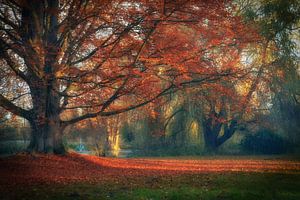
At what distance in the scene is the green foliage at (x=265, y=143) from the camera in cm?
2916

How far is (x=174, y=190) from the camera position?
885 cm

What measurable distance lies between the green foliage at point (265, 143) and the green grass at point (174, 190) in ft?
62.9

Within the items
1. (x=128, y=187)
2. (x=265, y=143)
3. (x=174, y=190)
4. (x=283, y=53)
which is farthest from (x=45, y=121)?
(x=265, y=143)

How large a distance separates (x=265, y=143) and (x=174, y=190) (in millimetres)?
23541

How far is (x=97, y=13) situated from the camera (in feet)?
45.6

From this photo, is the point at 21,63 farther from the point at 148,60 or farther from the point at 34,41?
the point at 148,60

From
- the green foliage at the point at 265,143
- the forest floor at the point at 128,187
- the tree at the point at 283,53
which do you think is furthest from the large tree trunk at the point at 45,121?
the green foliage at the point at 265,143

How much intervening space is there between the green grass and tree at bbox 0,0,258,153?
5.57 m

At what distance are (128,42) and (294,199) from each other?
389 inches

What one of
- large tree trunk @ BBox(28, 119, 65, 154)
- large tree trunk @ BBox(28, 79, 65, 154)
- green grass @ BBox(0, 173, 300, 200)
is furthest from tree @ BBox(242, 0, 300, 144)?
green grass @ BBox(0, 173, 300, 200)

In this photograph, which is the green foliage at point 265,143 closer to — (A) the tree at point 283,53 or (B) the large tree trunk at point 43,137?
(A) the tree at point 283,53

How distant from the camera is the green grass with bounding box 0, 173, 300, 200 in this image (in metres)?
7.95

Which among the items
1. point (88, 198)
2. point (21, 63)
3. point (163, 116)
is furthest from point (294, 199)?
point (163, 116)

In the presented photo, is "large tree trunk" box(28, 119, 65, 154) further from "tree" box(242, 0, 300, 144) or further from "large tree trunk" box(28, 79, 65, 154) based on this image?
"tree" box(242, 0, 300, 144)
